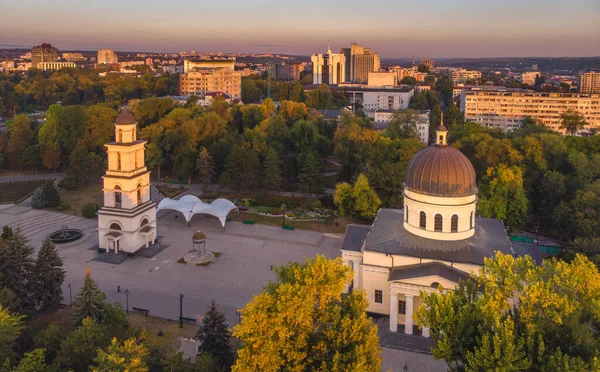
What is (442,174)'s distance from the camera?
A: 2594 cm

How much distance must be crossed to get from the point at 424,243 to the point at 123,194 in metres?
20.4

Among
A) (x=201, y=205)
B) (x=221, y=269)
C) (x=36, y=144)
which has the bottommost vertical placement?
(x=221, y=269)

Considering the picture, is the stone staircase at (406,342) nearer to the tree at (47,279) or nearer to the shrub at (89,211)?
the tree at (47,279)

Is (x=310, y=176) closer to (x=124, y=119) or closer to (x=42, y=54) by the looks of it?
(x=124, y=119)

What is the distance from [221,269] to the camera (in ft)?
108

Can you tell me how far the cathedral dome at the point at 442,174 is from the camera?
85.0 feet

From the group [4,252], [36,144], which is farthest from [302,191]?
[36,144]

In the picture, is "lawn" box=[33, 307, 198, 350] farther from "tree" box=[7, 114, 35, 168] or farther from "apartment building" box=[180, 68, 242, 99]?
"apartment building" box=[180, 68, 242, 99]

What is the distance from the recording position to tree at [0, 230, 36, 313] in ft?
83.5

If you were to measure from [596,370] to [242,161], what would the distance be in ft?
132

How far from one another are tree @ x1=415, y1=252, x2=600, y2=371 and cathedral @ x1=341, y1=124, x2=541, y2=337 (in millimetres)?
7261

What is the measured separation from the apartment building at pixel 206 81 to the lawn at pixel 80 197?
65536 mm

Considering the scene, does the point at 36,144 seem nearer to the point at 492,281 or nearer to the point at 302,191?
the point at 302,191

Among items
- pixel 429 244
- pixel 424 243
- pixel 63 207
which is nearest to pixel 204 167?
pixel 63 207
